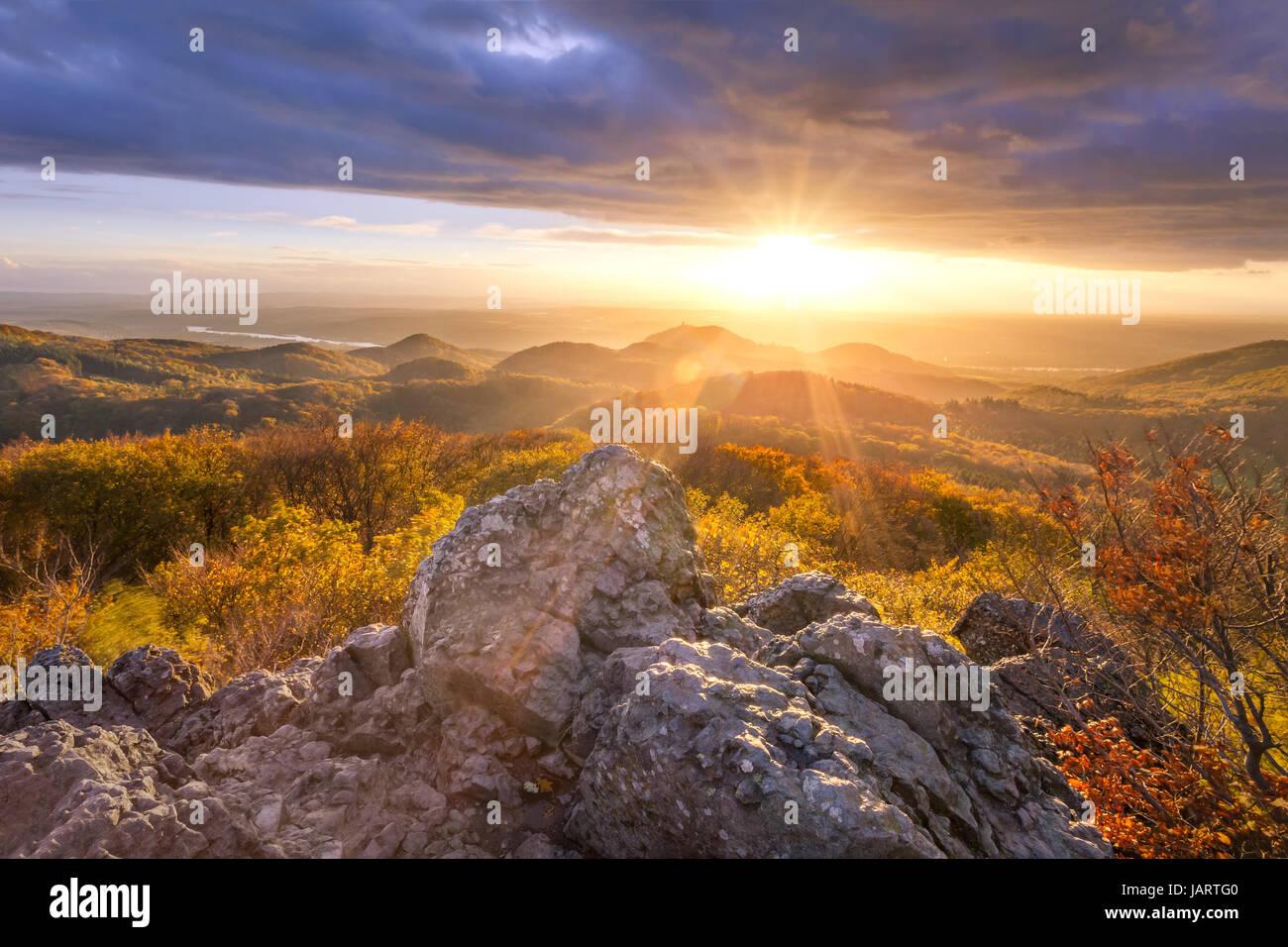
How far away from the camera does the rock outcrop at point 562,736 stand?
5535 millimetres

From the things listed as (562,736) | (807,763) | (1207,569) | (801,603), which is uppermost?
(1207,569)

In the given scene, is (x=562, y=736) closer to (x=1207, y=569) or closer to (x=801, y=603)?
(x=801, y=603)

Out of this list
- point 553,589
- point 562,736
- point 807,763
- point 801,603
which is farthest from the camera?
point 801,603

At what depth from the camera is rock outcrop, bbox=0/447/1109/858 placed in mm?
5535

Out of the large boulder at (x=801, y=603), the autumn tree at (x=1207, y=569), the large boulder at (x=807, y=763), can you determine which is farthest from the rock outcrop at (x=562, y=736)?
the autumn tree at (x=1207, y=569)

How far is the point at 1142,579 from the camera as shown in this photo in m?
10.7

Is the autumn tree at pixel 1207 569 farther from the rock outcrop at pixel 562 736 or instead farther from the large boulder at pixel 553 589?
the large boulder at pixel 553 589

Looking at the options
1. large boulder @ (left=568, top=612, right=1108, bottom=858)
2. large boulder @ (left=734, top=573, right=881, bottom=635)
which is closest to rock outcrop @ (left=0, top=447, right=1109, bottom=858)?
large boulder @ (left=568, top=612, right=1108, bottom=858)

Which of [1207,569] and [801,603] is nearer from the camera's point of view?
[1207,569]

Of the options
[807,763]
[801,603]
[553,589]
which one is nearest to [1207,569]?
[801,603]

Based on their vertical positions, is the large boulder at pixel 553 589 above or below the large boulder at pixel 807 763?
above

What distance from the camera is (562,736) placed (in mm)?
7520
